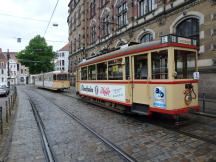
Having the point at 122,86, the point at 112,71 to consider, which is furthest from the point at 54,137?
the point at 112,71

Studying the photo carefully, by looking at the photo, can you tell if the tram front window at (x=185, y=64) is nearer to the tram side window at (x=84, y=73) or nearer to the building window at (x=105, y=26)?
the tram side window at (x=84, y=73)

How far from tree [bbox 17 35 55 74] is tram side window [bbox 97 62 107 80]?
4793cm

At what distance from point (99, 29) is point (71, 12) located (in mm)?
19136

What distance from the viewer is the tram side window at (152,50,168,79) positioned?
26.3ft

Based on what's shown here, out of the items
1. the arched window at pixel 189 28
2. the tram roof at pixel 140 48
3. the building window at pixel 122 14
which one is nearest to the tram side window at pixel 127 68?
the tram roof at pixel 140 48

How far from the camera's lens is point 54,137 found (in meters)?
7.06

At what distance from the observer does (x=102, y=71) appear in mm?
12227

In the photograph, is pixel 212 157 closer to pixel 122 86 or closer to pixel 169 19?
pixel 122 86

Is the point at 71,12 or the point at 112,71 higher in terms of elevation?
the point at 71,12

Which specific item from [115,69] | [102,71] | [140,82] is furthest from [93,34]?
[140,82]

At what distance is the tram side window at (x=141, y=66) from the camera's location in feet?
28.9

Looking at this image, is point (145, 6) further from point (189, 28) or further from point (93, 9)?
point (93, 9)

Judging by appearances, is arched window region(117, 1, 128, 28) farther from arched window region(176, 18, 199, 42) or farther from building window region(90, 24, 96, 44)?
building window region(90, 24, 96, 44)

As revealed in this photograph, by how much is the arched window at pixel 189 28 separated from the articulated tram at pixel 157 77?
819 cm
